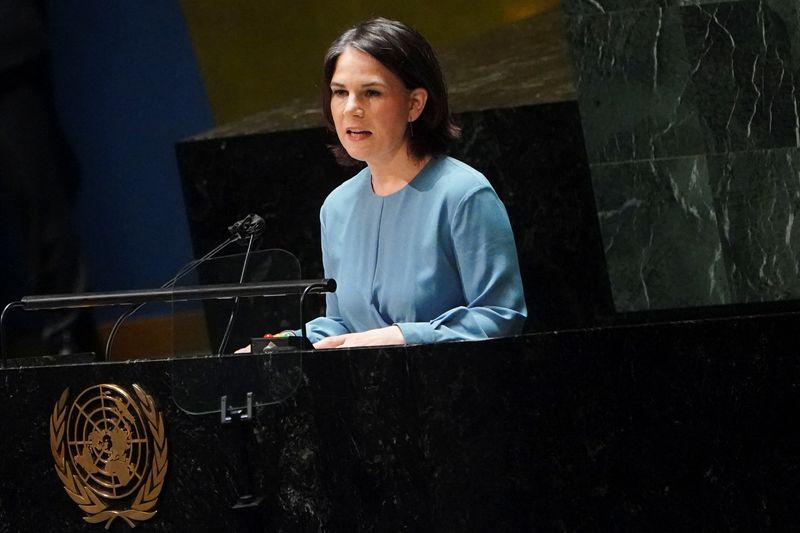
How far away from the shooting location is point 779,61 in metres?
4.64

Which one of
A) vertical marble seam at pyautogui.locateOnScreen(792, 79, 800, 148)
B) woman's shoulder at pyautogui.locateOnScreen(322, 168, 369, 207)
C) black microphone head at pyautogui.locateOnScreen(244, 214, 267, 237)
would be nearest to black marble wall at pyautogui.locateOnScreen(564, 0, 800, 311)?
vertical marble seam at pyautogui.locateOnScreen(792, 79, 800, 148)

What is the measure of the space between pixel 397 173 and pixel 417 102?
0.56 ft

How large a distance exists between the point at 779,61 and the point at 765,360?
2727 millimetres

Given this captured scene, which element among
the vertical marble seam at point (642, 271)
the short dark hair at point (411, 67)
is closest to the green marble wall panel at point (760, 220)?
the vertical marble seam at point (642, 271)

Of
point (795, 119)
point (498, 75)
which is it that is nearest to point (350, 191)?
point (498, 75)

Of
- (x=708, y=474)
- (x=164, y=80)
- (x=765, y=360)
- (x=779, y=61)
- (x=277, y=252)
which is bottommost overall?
(x=708, y=474)

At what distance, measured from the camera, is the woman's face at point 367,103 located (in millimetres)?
2775

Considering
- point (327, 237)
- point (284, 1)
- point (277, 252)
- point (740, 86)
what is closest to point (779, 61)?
point (740, 86)

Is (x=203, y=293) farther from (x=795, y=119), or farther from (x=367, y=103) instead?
(x=795, y=119)

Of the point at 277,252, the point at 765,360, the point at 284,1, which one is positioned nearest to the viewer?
the point at 765,360

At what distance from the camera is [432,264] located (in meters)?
2.70

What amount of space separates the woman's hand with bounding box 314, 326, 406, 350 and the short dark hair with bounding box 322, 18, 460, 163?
1.74 ft

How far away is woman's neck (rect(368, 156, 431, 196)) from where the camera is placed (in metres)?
2.87

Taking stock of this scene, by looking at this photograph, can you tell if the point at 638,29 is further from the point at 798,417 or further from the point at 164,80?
→ the point at 798,417
